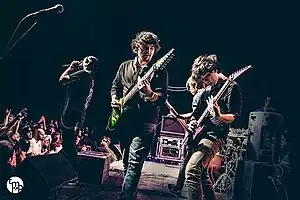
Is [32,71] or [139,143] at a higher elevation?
[32,71]

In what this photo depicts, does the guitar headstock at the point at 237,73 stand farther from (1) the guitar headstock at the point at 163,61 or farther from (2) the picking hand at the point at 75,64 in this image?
(2) the picking hand at the point at 75,64

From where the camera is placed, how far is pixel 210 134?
3066 mm

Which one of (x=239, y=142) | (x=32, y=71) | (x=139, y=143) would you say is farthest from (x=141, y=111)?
(x=32, y=71)

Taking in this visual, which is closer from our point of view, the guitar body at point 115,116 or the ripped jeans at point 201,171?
the ripped jeans at point 201,171

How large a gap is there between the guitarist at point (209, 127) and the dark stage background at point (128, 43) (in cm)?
20

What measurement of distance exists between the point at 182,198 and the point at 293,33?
6.15 feet

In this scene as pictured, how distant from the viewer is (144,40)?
3.52m

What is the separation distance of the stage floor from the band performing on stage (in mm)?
21

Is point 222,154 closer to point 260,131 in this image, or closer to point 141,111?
point 260,131

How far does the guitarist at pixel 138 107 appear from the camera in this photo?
319cm

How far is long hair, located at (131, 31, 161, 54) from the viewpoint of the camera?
349cm
